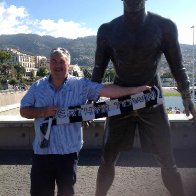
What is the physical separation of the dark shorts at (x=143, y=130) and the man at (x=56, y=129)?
40cm

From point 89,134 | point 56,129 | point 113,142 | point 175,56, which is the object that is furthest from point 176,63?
point 89,134

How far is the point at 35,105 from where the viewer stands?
3.52 meters

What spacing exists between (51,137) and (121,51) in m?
1.07

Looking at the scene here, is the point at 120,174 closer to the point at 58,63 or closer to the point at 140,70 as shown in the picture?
the point at 140,70

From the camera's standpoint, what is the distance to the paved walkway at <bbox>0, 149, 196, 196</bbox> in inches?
217

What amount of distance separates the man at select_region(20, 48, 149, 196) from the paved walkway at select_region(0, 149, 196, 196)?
2.03 metres

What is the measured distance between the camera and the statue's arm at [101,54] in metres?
3.93

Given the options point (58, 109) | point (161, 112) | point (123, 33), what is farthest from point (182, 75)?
point (58, 109)

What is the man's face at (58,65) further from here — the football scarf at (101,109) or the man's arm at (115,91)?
the man's arm at (115,91)

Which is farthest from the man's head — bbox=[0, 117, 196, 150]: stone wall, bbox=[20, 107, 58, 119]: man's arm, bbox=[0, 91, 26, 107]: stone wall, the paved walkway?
bbox=[0, 91, 26, 107]: stone wall

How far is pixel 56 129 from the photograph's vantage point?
11.4ft

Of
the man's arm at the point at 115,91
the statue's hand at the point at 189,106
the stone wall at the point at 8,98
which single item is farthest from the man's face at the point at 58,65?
the stone wall at the point at 8,98

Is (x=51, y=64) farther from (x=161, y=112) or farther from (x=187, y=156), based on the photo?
(x=187, y=156)

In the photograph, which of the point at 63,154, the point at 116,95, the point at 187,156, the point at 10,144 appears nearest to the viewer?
the point at 63,154
